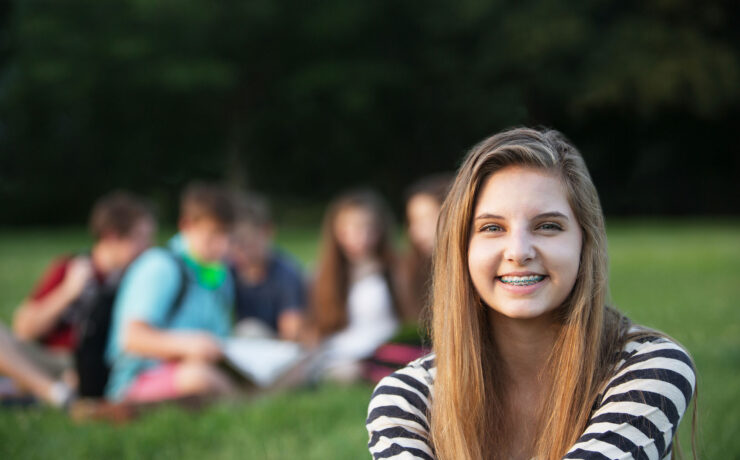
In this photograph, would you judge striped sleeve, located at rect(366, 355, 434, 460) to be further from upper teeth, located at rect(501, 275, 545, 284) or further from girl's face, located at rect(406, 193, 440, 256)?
girl's face, located at rect(406, 193, 440, 256)

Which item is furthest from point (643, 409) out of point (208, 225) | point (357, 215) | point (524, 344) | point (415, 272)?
point (357, 215)

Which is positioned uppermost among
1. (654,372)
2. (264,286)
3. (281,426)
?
(654,372)

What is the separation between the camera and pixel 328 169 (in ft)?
108

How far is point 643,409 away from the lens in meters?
1.87

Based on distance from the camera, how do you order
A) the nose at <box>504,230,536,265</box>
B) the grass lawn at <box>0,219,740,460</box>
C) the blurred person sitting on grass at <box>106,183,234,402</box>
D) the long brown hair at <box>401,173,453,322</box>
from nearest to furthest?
1. the nose at <box>504,230,536,265</box>
2. the grass lawn at <box>0,219,740,460</box>
3. the blurred person sitting on grass at <box>106,183,234,402</box>
4. the long brown hair at <box>401,173,453,322</box>

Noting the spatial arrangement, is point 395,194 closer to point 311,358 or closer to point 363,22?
point 363,22

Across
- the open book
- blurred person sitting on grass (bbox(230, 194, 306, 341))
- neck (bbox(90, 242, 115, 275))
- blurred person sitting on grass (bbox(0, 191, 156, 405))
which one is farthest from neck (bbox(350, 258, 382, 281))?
neck (bbox(90, 242, 115, 275))

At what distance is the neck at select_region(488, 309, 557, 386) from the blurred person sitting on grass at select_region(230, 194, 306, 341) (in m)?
4.15

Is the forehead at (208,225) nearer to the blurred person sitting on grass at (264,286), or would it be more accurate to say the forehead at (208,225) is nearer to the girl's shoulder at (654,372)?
the blurred person sitting on grass at (264,286)

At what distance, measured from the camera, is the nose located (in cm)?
196

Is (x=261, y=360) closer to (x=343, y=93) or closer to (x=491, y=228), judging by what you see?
(x=491, y=228)

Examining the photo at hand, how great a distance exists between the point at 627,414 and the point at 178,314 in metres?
3.53

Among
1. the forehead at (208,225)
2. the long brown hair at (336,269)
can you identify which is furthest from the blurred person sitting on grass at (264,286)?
the forehead at (208,225)

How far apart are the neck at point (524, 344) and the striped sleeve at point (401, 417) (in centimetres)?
22
